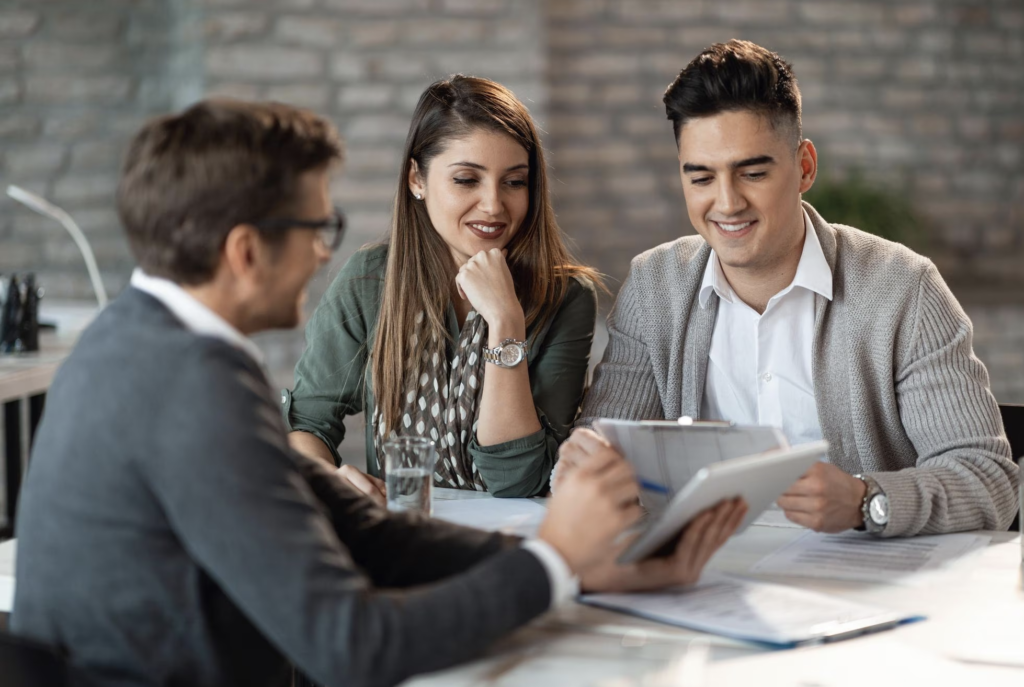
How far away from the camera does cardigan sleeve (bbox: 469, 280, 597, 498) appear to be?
73.6 inches

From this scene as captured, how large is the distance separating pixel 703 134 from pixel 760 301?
1.06 feet

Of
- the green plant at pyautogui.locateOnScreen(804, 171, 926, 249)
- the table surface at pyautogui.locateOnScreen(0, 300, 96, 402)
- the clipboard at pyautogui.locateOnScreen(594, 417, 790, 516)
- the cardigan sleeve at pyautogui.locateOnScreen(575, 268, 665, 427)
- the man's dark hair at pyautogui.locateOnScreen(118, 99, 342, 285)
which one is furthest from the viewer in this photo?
the green plant at pyautogui.locateOnScreen(804, 171, 926, 249)

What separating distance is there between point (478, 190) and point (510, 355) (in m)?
0.33

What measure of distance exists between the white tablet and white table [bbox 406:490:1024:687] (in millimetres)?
92

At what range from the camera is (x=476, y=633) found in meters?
1.01

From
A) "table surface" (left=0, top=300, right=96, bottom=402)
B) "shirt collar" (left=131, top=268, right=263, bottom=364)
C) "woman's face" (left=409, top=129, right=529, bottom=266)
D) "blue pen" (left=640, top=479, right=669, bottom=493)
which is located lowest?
"blue pen" (left=640, top=479, right=669, bottom=493)

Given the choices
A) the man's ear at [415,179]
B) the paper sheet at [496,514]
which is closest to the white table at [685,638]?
the paper sheet at [496,514]

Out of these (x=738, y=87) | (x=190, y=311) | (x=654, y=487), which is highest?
(x=738, y=87)

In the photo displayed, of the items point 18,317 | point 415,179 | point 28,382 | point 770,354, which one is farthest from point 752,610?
point 18,317

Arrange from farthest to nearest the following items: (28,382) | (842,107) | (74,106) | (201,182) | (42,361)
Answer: (842,107), (74,106), (42,361), (28,382), (201,182)

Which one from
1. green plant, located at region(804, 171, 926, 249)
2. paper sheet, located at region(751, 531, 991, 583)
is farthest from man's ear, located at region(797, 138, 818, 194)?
green plant, located at region(804, 171, 926, 249)

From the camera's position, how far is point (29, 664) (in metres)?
0.91

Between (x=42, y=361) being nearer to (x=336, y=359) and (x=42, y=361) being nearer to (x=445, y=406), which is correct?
(x=336, y=359)

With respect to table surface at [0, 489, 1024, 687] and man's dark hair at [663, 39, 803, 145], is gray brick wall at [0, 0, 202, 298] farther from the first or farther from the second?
table surface at [0, 489, 1024, 687]
